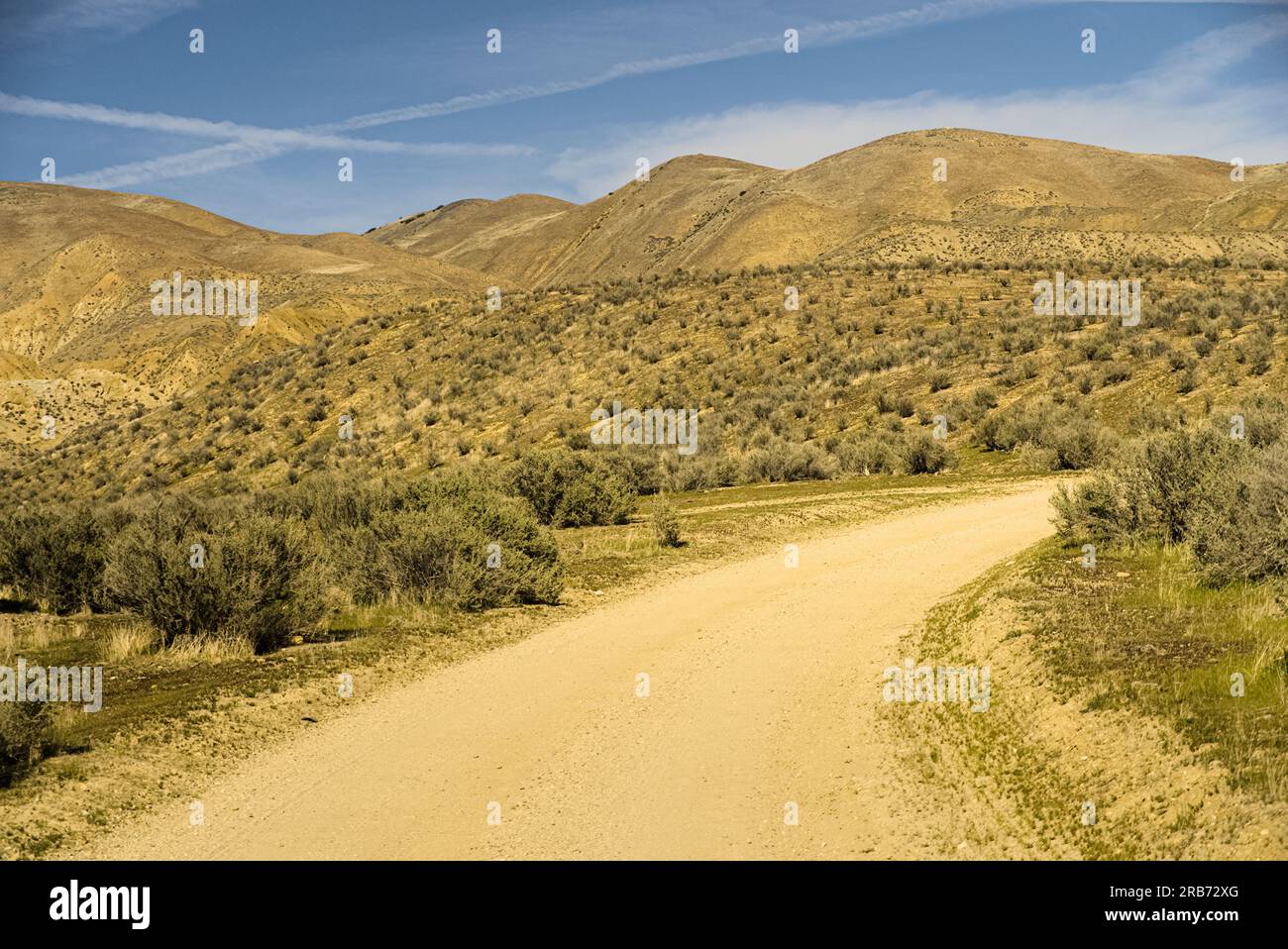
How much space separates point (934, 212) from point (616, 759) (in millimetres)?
117902

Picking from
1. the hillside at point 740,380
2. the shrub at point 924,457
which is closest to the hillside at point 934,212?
the hillside at point 740,380

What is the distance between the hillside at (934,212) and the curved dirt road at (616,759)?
264 feet

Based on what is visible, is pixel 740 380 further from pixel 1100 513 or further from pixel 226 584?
pixel 226 584

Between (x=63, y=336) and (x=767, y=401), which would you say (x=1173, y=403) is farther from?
(x=63, y=336)

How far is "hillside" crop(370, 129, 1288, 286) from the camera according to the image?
305ft

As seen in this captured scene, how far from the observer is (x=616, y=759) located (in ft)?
27.0

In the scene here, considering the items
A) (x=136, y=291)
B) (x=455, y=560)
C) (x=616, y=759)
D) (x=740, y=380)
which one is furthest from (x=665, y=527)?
(x=136, y=291)

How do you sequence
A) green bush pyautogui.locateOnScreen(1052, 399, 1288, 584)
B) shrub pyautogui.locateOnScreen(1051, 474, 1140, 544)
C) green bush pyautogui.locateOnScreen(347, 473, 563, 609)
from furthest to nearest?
green bush pyautogui.locateOnScreen(347, 473, 563, 609) < shrub pyautogui.locateOnScreen(1051, 474, 1140, 544) < green bush pyautogui.locateOnScreen(1052, 399, 1288, 584)

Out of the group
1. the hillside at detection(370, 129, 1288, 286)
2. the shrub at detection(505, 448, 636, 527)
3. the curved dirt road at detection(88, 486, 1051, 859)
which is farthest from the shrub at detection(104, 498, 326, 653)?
the hillside at detection(370, 129, 1288, 286)

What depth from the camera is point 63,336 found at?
328 ft

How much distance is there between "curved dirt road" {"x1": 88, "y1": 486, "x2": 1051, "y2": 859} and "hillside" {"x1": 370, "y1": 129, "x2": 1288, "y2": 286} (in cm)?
8033

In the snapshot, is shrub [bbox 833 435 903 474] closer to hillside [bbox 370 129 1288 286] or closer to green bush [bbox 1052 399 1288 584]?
green bush [bbox 1052 399 1288 584]
